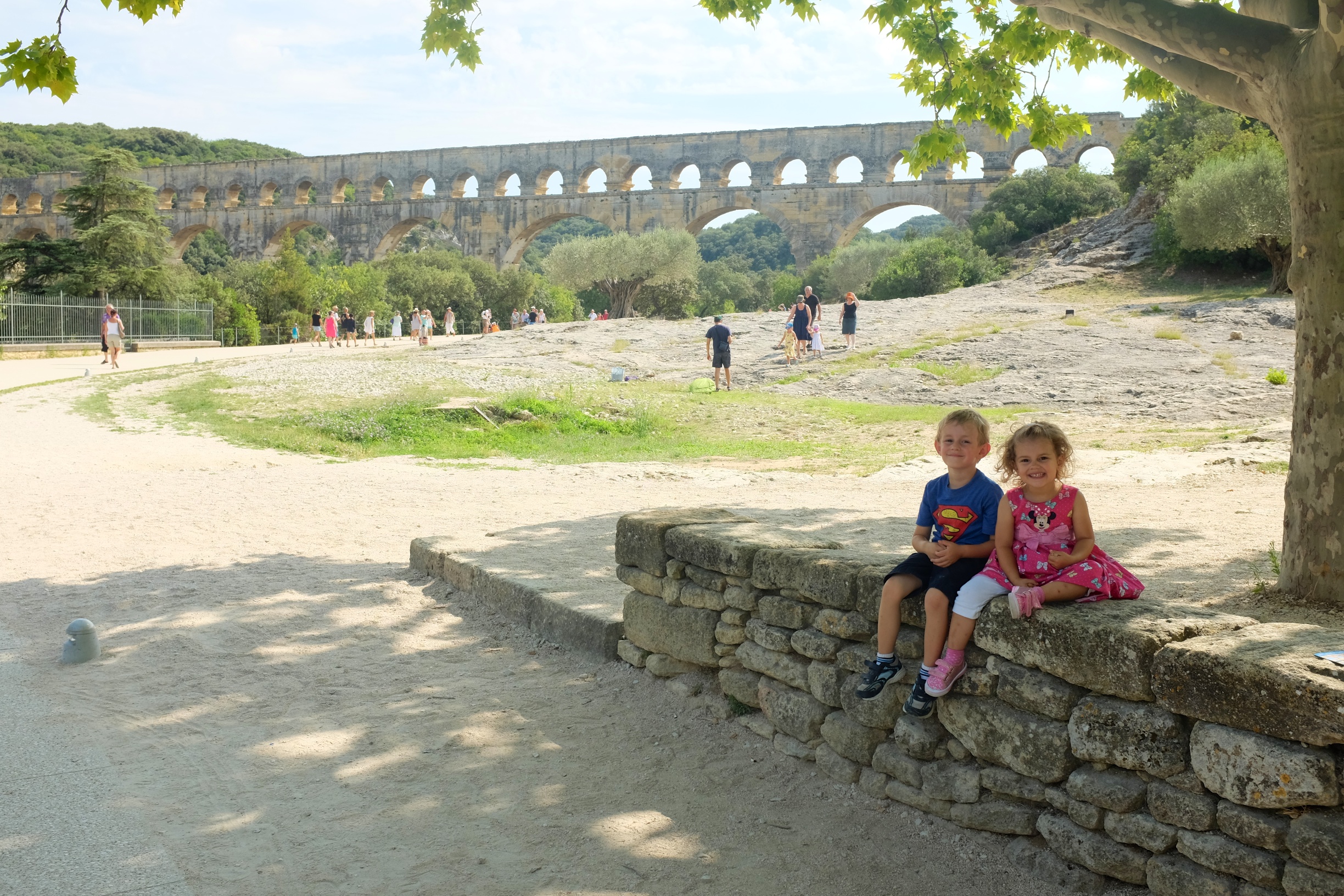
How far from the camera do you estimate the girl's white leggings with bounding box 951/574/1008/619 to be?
298cm

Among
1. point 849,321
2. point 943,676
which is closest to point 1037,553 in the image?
point 943,676

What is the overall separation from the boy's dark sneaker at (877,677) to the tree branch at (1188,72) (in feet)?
9.84

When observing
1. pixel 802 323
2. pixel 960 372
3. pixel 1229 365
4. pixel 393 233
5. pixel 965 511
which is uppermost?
pixel 393 233

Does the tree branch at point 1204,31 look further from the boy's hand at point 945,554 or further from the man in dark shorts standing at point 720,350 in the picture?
the man in dark shorts standing at point 720,350

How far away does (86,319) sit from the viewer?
1135 inches

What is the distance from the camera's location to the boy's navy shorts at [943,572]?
10.1ft

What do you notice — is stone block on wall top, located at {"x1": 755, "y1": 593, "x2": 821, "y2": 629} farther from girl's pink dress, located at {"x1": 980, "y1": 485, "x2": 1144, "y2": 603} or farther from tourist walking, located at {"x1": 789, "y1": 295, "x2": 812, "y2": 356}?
tourist walking, located at {"x1": 789, "y1": 295, "x2": 812, "y2": 356}

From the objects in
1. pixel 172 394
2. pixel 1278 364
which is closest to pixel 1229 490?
pixel 1278 364

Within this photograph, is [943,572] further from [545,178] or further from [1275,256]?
[545,178]

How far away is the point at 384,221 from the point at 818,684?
50.1m

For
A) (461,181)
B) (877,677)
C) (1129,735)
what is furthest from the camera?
(461,181)

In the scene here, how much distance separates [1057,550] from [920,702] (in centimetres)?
60

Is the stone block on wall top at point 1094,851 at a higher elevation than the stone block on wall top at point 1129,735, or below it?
below

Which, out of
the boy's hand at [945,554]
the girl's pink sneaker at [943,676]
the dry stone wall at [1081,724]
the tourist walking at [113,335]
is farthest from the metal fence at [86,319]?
the girl's pink sneaker at [943,676]
